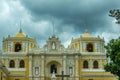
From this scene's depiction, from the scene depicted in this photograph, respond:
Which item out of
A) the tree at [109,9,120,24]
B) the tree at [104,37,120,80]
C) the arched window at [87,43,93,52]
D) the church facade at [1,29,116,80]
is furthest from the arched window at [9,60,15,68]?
the tree at [109,9,120,24]

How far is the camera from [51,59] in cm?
8450

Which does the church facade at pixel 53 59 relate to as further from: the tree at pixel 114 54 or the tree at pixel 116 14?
the tree at pixel 116 14

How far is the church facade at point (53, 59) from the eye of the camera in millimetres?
84000

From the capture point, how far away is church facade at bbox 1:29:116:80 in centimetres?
8400

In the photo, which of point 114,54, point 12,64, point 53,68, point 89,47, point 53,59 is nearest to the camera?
point 114,54

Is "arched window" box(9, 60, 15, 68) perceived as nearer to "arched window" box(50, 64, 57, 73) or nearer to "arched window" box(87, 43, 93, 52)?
"arched window" box(50, 64, 57, 73)

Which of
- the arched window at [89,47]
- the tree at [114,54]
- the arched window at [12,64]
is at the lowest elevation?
the tree at [114,54]

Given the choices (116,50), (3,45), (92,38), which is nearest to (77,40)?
(92,38)

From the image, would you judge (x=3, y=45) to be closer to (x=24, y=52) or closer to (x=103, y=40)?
(x=24, y=52)

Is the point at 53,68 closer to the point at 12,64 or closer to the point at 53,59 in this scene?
the point at 53,59

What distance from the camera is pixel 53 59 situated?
3332 inches

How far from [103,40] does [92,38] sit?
225 centimetres

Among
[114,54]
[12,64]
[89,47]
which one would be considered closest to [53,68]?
[12,64]

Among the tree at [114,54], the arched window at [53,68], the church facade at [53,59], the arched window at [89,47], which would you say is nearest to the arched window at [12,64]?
the church facade at [53,59]
